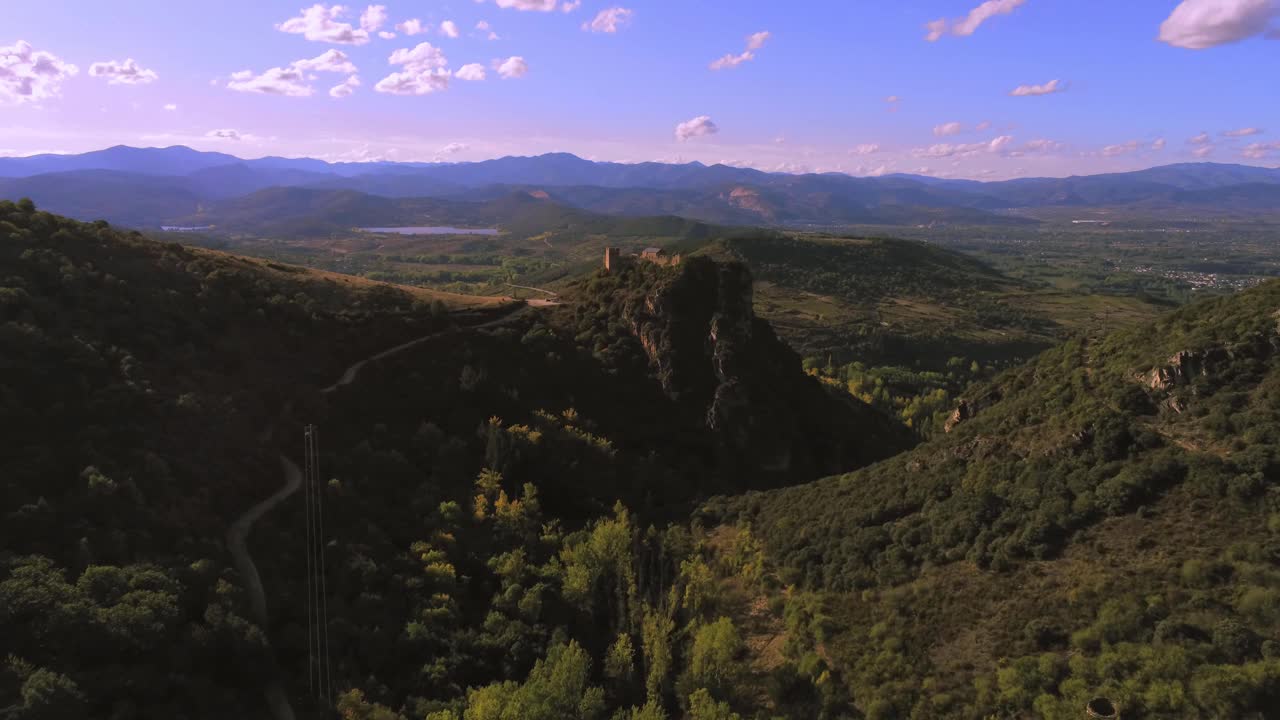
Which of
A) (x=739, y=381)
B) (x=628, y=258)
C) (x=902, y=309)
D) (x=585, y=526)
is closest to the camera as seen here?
(x=585, y=526)

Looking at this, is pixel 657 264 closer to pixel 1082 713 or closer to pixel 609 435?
pixel 609 435

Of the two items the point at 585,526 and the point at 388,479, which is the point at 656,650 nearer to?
the point at 585,526

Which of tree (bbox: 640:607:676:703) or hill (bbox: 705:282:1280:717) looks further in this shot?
tree (bbox: 640:607:676:703)

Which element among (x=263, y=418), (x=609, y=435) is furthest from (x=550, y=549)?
(x=263, y=418)

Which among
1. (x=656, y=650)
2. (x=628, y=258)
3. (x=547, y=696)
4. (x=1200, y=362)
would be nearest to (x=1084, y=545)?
(x=1200, y=362)

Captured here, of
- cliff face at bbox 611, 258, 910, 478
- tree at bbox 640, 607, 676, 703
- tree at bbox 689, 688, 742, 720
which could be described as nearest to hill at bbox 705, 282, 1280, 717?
tree at bbox 689, 688, 742, 720

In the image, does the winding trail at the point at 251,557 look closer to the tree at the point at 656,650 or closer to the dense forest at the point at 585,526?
the dense forest at the point at 585,526

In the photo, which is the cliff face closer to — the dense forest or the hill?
the dense forest
